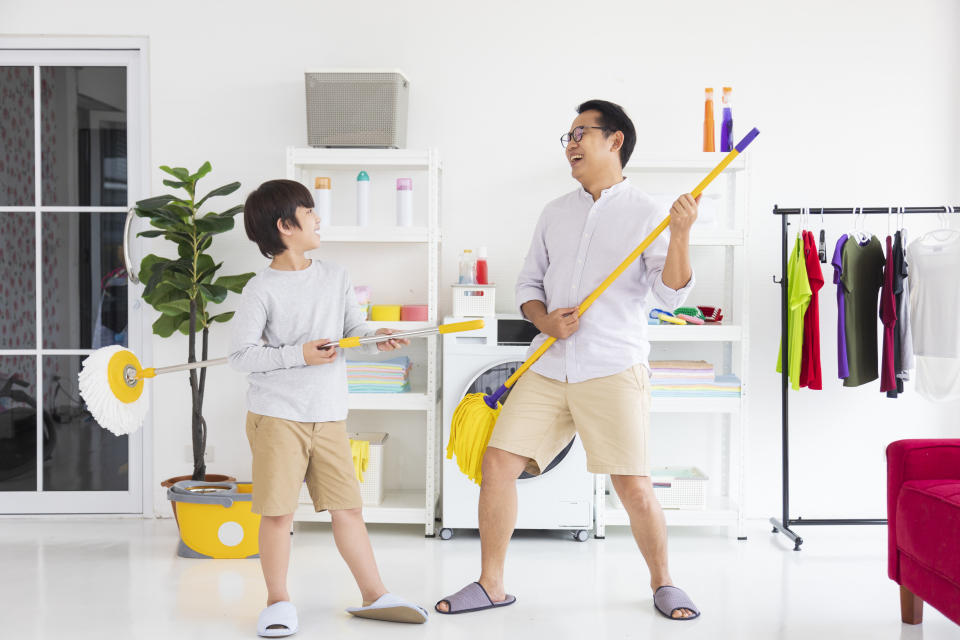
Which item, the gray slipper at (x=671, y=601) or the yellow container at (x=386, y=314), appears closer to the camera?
the gray slipper at (x=671, y=601)

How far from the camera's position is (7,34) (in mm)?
3693

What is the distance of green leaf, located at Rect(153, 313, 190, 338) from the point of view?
3.49 m

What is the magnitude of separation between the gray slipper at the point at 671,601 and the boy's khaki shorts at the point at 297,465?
0.93 m

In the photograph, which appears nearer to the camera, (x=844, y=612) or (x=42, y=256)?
Result: (x=844, y=612)

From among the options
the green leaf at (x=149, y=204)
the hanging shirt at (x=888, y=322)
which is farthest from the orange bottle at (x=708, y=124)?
the green leaf at (x=149, y=204)

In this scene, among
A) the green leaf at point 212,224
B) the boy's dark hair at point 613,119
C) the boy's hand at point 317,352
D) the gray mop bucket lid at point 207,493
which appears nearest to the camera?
the boy's hand at point 317,352

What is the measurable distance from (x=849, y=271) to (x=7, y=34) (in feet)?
12.0

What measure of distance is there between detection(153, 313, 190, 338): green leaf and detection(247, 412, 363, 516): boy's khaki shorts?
130cm

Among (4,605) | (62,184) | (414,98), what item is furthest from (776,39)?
(4,605)

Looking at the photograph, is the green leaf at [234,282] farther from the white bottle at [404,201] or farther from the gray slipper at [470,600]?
the gray slipper at [470,600]

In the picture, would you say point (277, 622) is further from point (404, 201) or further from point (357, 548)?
point (404, 201)

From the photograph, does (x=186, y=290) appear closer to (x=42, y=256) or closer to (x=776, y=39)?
(x=42, y=256)

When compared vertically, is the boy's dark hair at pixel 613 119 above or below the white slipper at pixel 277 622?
above

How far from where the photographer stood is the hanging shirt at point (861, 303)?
3275 mm
